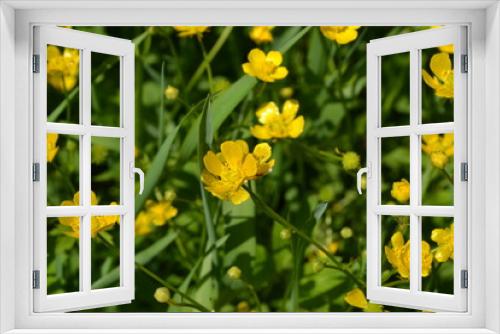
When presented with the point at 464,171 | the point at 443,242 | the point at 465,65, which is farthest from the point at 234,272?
the point at 465,65

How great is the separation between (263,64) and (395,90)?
639mm

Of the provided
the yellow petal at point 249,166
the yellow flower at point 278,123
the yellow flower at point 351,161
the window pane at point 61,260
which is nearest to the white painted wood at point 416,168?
the yellow flower at point 351,161

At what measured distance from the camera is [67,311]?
6.78 ft

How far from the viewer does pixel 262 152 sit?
251cm

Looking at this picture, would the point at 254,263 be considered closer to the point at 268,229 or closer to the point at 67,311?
the point at 268,229

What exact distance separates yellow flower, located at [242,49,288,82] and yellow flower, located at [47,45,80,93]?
1.93ft

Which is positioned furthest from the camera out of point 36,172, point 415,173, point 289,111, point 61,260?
point 289,111

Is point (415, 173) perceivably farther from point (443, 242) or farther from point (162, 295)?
point (162, 295)

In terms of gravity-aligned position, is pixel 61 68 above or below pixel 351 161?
above

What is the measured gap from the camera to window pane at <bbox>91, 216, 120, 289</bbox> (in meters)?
2.22

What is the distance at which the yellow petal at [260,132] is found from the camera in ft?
8.57

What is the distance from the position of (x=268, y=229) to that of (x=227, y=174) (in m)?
0.62

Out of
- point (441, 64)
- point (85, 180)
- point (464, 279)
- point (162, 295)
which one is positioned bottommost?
point (162, 295)

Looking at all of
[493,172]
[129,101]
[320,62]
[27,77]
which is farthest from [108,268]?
[493,172]
